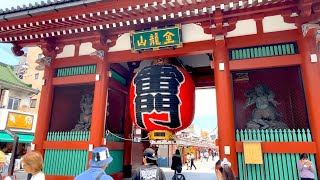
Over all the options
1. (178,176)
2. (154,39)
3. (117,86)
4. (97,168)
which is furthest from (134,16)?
(178,176)

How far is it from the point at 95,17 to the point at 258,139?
17.5 feet

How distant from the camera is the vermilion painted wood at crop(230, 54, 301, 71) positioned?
5844 millimetres

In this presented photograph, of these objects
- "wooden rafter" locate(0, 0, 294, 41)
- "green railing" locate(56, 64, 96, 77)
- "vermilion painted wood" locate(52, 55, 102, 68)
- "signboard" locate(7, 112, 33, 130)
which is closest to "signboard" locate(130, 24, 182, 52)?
"wooden rafter" locate(0, 0, 294, 41)

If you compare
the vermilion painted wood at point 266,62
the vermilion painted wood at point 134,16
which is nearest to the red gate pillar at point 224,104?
the vermilion painted wood at point 266,62

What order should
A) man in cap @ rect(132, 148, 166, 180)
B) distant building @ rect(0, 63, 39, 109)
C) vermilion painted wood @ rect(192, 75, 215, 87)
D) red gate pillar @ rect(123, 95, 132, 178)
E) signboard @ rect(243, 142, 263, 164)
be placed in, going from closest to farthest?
man in cap @ rect(132, 148, 166, 180), signboard @ rect(243, 142, 263, 164), red gate pillar @ rect(123, 95, 132, 178), vermilion painted wood @ rect(192, 75, 215, 87), distant building @ rect(0, 63, 39, 109)

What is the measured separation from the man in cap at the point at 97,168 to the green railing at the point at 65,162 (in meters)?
4.50

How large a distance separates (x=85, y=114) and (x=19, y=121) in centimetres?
1160

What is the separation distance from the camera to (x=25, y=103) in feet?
65.5

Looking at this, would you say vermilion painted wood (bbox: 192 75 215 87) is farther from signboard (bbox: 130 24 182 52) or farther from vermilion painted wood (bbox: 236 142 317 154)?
vermilion painted wood (bbox: 236 142 317 154)

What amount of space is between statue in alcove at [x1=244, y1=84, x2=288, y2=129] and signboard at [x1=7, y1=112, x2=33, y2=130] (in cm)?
1599

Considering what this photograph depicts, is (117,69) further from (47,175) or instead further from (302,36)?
(302,36)

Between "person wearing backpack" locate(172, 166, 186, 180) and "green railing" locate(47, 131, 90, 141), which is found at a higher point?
"green railing" locate(47, 131, 90, 141)

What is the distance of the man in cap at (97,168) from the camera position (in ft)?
8.21

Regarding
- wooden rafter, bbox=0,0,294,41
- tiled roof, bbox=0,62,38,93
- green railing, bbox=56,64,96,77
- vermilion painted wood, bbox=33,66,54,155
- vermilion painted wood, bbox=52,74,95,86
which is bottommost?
vermilion painted wood, bbox=33,66,54,155
